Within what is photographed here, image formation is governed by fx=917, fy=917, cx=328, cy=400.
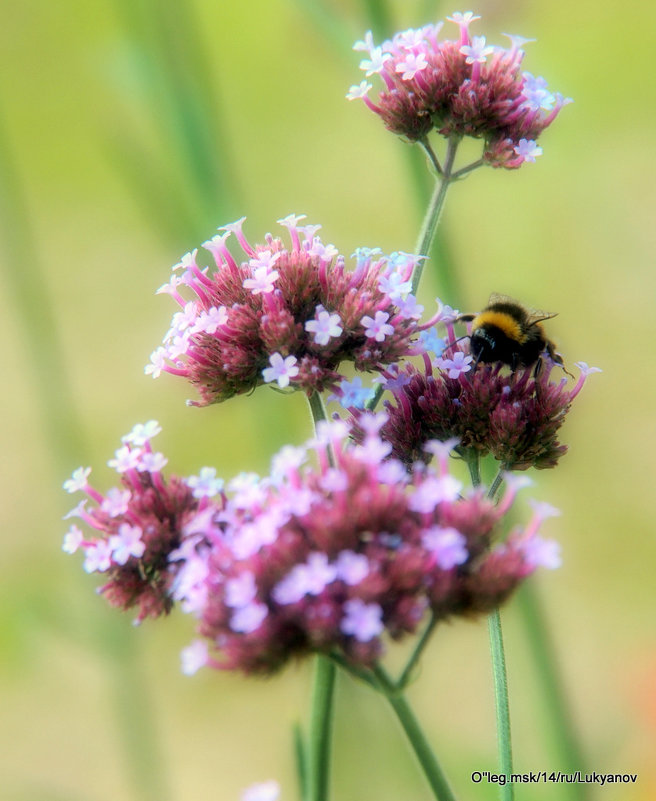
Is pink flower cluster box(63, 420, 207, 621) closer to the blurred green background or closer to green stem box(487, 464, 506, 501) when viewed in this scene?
the blurred green background

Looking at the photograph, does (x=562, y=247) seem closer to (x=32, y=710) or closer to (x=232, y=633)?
(x=32, y=710)

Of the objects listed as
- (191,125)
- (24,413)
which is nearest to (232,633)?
(191,125)

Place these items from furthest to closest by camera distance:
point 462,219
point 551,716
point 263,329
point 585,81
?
1. point 462,219
2. point 585,81
3. point 551,716
4. point 263,329

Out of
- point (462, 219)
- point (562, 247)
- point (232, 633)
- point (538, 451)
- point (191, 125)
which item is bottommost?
point (232, 633)

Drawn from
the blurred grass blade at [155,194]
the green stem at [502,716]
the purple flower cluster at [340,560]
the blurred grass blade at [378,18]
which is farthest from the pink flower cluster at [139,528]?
the blurred grass blade at [378,18]

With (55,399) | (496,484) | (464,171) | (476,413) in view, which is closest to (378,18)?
(464,171)

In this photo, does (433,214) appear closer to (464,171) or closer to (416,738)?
(464,171)
